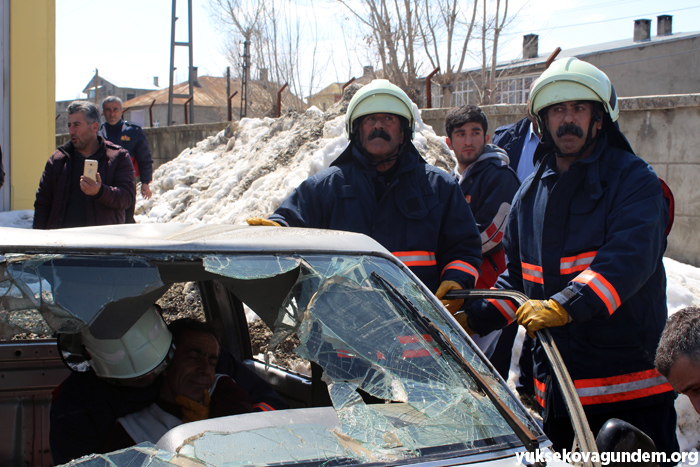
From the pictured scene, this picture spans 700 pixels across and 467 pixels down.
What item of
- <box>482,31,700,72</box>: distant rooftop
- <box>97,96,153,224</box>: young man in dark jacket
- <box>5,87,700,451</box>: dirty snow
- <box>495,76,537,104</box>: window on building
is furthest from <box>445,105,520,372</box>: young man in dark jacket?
<box>482,31,700,72</box>: distant rooftop

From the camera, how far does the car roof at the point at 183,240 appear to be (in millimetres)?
1598

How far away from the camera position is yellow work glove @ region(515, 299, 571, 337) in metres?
1.99

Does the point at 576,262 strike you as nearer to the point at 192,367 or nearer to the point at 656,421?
the point at 656,421

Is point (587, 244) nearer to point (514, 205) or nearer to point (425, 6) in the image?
point (514, 205)

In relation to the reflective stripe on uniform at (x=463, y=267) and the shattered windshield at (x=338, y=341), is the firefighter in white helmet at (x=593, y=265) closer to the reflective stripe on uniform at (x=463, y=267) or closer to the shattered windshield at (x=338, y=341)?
the reflective stripe on uniform at (x=463, y=267)

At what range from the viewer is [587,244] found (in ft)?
7.24

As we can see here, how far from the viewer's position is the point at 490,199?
3459mm

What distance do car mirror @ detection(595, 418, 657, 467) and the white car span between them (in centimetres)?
14

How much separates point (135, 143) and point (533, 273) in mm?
5819

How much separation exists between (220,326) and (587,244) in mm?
1550

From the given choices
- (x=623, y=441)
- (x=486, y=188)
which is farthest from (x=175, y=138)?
(x=623, y=441)

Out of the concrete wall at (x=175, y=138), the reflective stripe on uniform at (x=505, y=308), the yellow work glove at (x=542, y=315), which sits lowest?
the reflective stripe on uniform at (x=505, y=308)

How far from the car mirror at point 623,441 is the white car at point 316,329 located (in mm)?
141

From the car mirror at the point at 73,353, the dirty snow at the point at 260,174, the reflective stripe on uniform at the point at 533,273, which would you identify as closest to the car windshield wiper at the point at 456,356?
the reflective stripe on uniform at the point at 533,273
